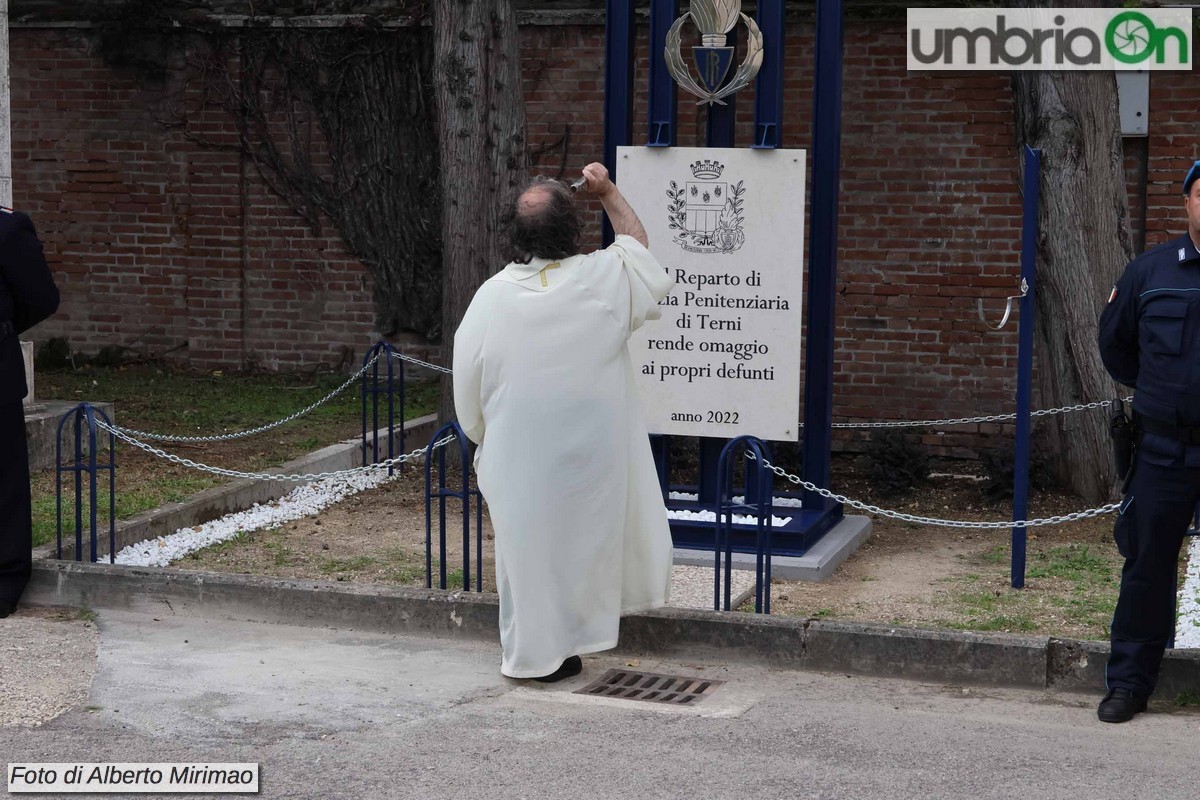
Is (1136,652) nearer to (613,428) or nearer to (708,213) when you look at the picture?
(613,428)

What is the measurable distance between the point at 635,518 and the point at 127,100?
9.43 m

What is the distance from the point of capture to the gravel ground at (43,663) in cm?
511

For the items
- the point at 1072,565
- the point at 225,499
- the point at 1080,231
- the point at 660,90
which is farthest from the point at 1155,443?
the point at 225,499

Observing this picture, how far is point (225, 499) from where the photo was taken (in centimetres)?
862

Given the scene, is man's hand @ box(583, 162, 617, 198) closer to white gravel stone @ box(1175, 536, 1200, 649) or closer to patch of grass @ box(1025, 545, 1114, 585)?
white gravel stone @ box(1175, 536, 1200, 649)

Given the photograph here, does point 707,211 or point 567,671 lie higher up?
point 707,211

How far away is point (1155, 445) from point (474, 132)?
5895mm

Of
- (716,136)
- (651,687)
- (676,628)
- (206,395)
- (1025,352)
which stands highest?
(716,136)

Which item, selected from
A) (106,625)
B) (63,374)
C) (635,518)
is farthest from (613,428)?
(63,374)

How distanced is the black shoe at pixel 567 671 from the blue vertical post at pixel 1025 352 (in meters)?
2.18

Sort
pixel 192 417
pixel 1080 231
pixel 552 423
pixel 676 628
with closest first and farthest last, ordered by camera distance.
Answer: pixel 552 423 → pixel 676 628 → pixel 1080 231 → pixel 192 417

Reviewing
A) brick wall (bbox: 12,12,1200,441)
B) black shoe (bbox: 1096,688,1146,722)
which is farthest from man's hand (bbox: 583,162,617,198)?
brick wall (bbox: 12,12,1200,441)

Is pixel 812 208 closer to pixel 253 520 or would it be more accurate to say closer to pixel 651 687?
pixel 651 687

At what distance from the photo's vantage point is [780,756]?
468 centimetres
